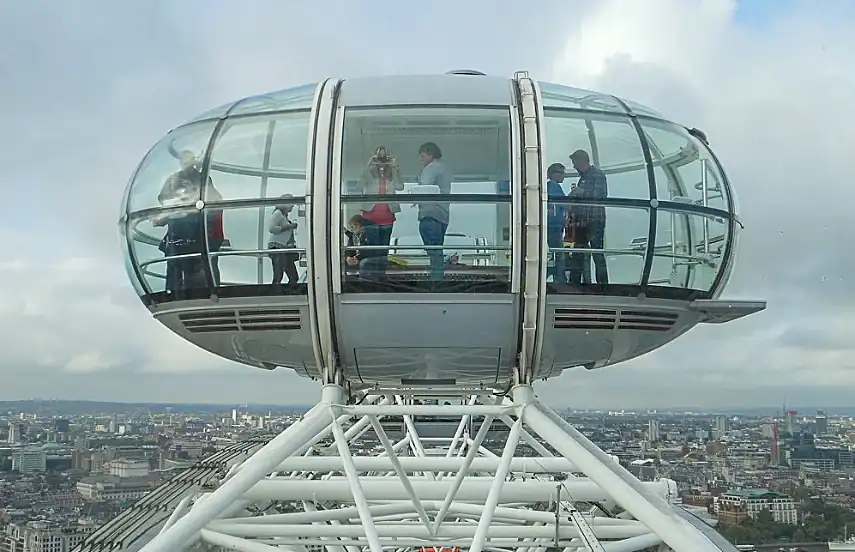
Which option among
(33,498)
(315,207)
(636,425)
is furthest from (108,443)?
(315,207)

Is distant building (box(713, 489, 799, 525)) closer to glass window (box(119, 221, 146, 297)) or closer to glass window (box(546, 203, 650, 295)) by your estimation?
glass window (box(546, 203, 650, 295))

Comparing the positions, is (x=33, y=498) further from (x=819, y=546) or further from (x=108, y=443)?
(x=819, y=546)

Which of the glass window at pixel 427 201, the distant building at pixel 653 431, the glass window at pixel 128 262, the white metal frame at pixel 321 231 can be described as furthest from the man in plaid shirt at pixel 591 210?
the distant building at pixel 653 431

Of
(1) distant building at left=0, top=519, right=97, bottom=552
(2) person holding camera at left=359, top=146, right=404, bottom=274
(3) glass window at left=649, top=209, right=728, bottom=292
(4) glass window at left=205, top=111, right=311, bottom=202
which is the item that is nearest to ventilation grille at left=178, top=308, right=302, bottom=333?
(2) person holding camera at left=359, top=146, right=404, bottom=274

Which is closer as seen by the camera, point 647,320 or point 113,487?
point 647,320

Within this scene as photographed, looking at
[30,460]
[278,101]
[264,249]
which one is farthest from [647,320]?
[30,460]

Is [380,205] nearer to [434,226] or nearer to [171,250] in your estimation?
[434,226]
